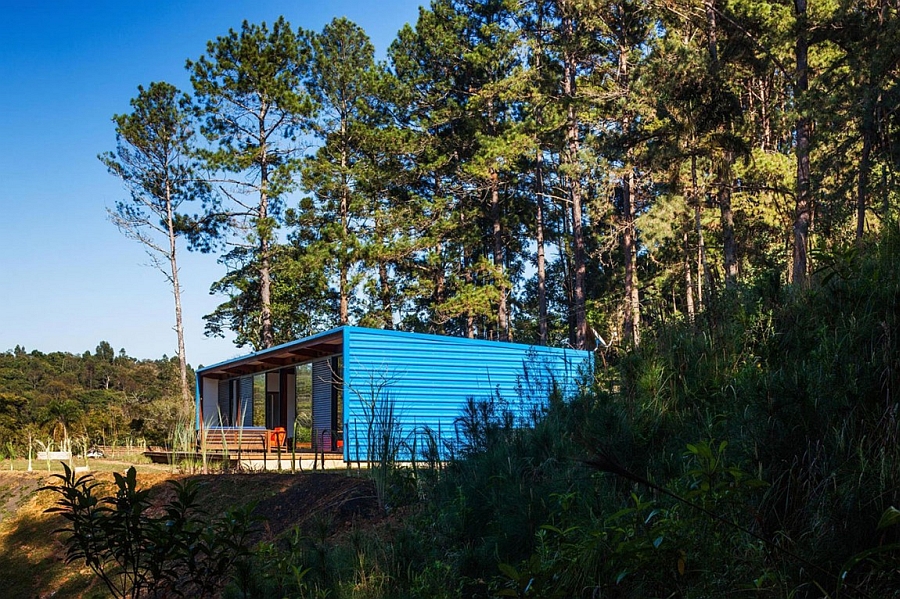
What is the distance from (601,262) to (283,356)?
9.28m

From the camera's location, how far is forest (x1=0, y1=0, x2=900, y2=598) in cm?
286

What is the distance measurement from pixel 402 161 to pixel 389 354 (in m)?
13.4

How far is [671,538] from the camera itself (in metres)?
2.62

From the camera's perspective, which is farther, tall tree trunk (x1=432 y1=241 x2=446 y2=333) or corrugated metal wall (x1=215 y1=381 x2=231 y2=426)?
tall tree trunk (x1=432 y1=241 x2=446 y2=333)

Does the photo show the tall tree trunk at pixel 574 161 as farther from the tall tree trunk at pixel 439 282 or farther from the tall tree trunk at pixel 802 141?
the tall tree trunk at pixel 802 141

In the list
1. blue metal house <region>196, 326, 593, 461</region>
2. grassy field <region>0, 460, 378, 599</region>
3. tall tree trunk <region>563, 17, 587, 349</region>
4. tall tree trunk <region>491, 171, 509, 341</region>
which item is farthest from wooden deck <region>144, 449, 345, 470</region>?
tall tree trunk <region>563, 17, 587, 349</region>

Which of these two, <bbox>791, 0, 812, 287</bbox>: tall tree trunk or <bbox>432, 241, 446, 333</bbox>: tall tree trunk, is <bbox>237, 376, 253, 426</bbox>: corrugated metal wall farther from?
<bbox>791, 0, 812, 287</bbox>: tall tree trunk

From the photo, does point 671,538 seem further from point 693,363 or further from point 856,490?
point 693,363

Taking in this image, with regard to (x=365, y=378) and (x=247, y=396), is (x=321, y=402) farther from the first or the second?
(x=365, y=378)

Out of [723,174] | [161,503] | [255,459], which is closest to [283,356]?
[255,459]

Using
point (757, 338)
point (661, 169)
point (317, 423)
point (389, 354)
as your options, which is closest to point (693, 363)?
point (757, 338)

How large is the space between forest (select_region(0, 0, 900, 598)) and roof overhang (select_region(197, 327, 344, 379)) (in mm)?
1662

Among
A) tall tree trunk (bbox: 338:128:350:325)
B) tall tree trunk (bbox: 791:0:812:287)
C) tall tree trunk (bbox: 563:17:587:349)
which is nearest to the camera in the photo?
tall tree trunk (bbox: 791:0:812:287)

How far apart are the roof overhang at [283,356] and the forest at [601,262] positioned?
166 cm
